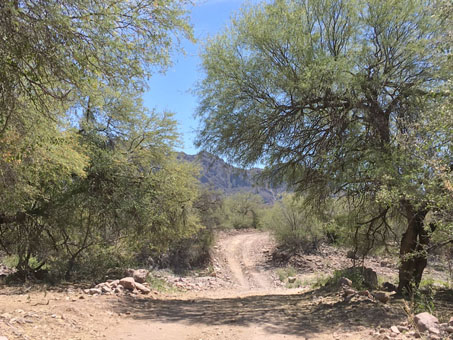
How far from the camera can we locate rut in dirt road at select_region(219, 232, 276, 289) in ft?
69.8

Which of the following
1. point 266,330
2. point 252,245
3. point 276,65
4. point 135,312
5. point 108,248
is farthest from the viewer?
point 252,245

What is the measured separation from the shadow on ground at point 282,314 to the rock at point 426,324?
0.67 metres

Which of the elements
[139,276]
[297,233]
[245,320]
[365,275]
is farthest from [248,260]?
[245,320]

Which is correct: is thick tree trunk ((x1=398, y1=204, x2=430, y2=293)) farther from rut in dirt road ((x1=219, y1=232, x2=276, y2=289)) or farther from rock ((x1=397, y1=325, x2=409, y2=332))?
rut in dirt road ((x1=219, y1=232, x2=276, y2=289))

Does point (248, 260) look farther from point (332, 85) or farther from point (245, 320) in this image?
point (332, 85)

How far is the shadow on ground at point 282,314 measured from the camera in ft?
20.7

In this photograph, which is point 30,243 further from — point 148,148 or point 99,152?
point 148,148

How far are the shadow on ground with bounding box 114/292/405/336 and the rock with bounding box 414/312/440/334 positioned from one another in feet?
2.18

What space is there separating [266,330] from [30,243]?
29.9 ft

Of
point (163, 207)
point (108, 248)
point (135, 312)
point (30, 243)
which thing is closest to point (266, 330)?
point (135, 312)

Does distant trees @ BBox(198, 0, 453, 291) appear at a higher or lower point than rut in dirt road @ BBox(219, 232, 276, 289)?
higher

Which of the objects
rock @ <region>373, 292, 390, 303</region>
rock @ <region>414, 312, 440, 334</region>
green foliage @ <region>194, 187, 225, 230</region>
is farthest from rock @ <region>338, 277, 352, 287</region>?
green foliage @ <region>194, 187, 225, 230</region>

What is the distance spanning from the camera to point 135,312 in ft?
26.0

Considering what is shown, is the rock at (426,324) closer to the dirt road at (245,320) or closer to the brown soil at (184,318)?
the brown soil at (184,318)
